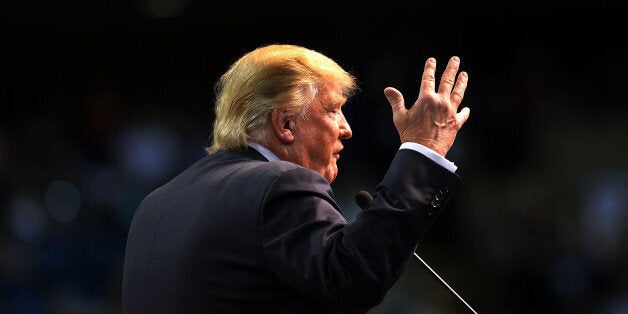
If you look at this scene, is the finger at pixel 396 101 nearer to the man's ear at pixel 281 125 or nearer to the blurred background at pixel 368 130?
the man's ear at pixel 281 125

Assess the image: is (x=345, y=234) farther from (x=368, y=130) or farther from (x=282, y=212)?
(x=368, y=130)

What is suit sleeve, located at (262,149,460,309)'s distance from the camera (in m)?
1.14

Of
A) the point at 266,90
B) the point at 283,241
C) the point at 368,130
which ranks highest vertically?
the point at 266,90

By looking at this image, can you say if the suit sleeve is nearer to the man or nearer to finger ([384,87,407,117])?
the man

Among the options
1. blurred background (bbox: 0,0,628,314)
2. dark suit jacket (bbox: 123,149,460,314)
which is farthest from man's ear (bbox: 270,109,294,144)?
blurred background (bbox: 0,0,628,314)

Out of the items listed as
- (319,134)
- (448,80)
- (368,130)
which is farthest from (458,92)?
(368,130)

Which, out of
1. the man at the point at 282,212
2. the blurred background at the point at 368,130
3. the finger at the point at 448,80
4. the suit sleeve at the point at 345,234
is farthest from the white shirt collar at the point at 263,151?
the blurred background at the point at 368,130

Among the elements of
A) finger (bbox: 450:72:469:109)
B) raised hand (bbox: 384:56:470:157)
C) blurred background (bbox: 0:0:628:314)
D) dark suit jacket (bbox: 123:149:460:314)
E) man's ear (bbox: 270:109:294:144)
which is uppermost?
finger (bbox: 450:72:469:109)

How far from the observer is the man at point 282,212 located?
116cm

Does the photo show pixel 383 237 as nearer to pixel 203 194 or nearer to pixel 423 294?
pixel 203 194

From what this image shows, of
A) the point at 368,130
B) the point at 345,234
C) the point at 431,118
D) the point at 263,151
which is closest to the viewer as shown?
the point at 345,234

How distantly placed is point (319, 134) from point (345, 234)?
342mm

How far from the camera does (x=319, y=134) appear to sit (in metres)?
1.46

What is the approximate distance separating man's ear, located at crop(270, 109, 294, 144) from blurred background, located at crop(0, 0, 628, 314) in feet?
7.03
